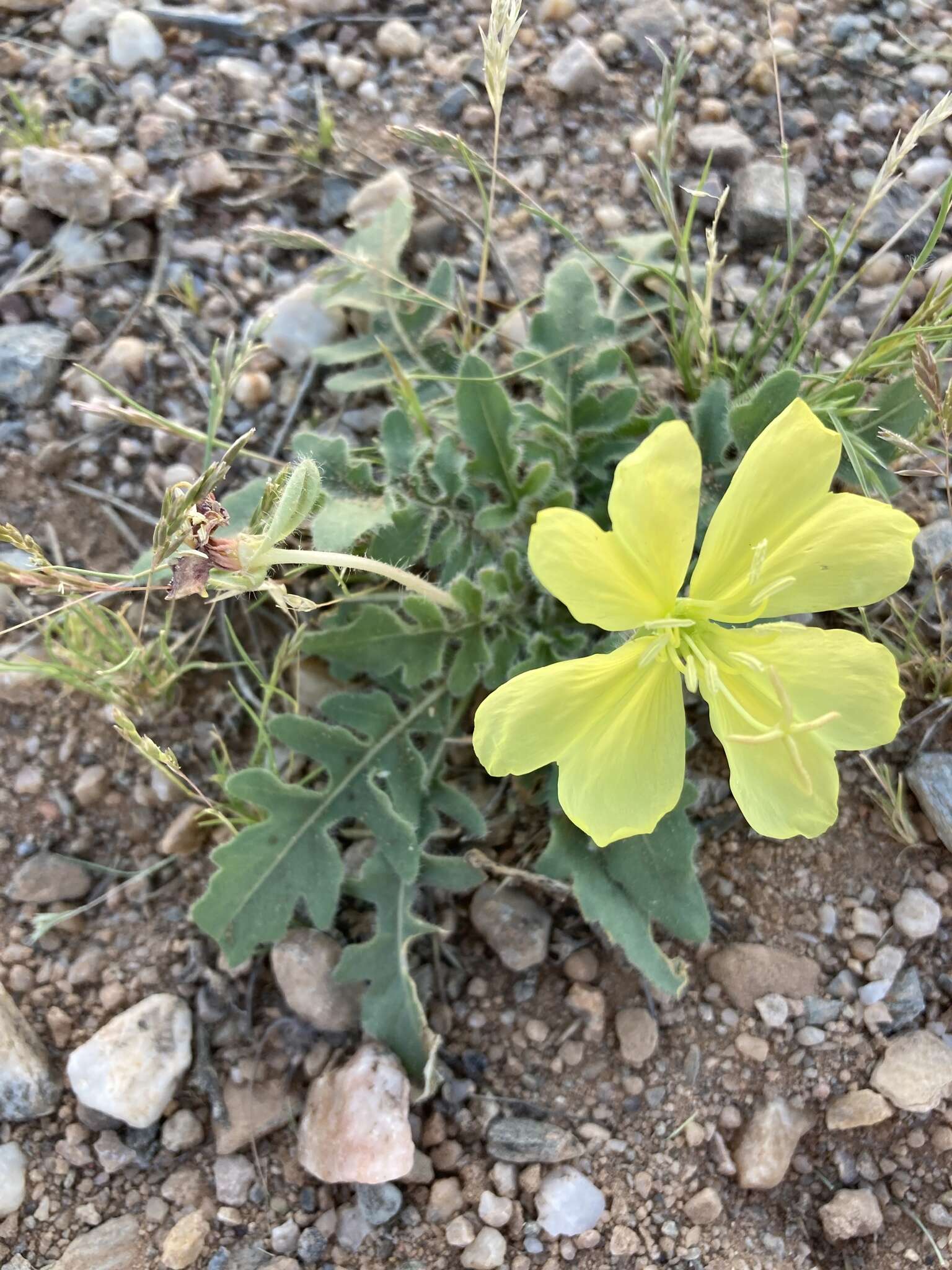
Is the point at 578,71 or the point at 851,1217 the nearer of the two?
the point at 851,1217

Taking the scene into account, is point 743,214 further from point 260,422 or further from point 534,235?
point 260,422

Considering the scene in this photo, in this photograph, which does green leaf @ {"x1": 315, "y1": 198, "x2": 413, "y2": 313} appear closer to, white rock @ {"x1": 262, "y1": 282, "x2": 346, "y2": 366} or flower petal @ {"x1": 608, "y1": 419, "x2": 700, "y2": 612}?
white rock @ {"x1": 262, "y1": 282, "x2": 346, "y2": 366}

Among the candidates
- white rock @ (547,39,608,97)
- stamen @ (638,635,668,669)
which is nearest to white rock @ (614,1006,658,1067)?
stamen @ (638,635,668,669)

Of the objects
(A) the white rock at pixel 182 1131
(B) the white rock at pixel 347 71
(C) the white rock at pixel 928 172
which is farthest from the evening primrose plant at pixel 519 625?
(C) the white rock at pixel 928 172

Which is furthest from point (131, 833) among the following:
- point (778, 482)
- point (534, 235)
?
point (534, 235)

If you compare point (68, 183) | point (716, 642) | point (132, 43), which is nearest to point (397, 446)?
point (716, 642)

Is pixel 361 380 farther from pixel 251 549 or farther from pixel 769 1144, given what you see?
pixel 769 1144
